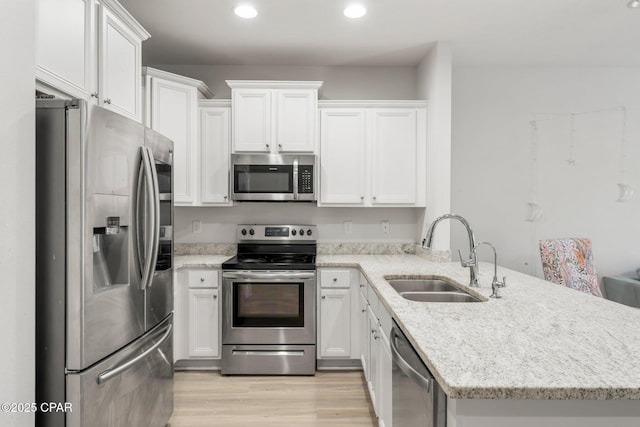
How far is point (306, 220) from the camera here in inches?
136

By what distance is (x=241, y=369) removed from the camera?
279 cm

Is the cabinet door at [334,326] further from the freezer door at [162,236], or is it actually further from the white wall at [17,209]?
the white wall at [17,209]

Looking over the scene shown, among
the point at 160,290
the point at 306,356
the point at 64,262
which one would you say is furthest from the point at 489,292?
the point at 64,262

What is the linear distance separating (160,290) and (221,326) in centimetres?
103

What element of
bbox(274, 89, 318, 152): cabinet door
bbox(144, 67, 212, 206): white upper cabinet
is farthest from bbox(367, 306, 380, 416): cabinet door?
bbox(144, 67, 212, 206): white upper cabinet

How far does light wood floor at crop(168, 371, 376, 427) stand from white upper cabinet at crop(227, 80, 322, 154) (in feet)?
6.15

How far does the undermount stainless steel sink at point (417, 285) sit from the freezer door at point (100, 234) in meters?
1.51

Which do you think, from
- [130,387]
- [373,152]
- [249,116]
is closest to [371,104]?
[373,152]

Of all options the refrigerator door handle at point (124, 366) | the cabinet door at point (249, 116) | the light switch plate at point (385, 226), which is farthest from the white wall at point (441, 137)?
the refrigerator door handle at point (124, 366)

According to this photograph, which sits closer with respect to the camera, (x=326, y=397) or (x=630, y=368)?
(x=630, y=368)

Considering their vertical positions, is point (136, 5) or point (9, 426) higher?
point (136, 5)

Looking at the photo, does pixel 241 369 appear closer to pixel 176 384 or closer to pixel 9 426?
pixel 176 384

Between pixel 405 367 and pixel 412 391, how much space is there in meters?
0.08

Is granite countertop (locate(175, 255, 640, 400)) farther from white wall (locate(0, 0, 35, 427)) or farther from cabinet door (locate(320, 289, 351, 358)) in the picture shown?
white wall (locate(0, 0, 35, 427))
